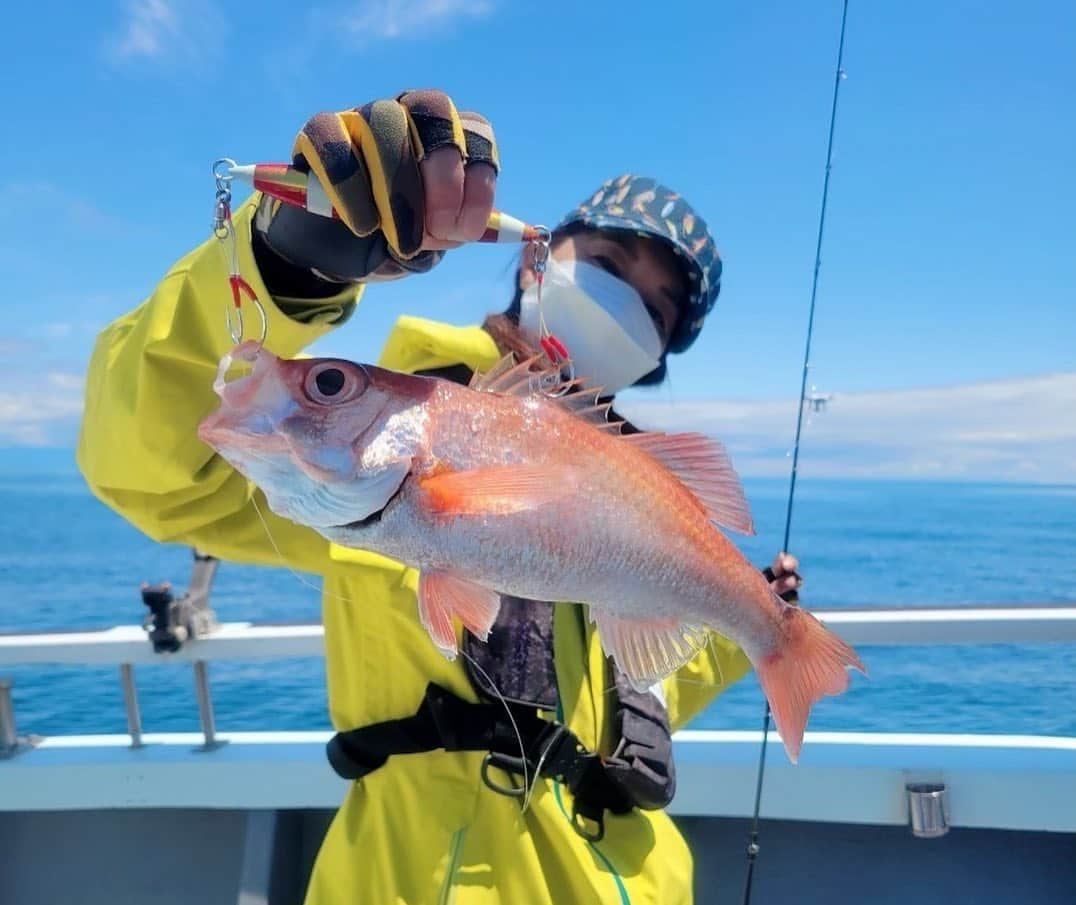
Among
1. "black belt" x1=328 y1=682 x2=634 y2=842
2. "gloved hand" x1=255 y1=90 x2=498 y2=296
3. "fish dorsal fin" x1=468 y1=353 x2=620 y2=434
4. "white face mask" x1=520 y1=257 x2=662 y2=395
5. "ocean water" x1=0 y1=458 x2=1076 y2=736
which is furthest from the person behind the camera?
"ocean water" x1=0 y1=458 x2=1076 y2=736

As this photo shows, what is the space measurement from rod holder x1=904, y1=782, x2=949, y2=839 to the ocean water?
97cm

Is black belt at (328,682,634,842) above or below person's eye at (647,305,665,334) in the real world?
below

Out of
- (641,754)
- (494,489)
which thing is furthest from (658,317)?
(494,489)

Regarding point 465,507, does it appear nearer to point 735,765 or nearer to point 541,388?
point 541,388

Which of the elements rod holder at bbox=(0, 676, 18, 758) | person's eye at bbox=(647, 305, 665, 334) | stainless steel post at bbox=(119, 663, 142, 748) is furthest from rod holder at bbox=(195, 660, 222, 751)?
person's eye at bbox=(647, 305, 665, 334)

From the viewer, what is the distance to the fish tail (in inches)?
48.9

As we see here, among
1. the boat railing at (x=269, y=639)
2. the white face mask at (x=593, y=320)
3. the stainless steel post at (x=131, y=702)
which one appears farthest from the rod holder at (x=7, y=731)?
the white face mask at (x=593, y=320)

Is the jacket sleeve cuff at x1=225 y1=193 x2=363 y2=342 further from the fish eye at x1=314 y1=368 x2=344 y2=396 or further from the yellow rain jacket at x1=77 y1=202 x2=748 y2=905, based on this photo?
the fish eye at x1=314 y1=368 x2=344 y2=396

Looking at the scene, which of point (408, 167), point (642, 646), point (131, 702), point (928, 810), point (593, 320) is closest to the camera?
point (408, 167)

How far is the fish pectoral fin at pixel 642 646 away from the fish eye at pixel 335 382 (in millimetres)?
451

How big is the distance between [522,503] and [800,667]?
56 centimetres

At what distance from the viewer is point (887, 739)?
277 cm

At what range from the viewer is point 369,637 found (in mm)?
1703

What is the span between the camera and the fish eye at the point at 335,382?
101 centimetres
